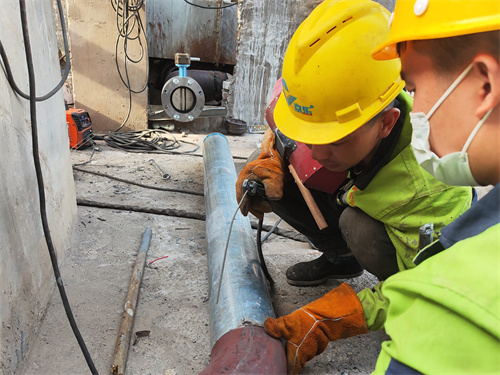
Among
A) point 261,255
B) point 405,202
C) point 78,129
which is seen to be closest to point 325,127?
point 405,202

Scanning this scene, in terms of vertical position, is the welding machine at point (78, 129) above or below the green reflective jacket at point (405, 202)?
below

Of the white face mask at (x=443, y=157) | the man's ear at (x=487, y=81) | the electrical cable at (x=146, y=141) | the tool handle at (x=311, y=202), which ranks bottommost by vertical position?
the electrical cable at (x=146, y=141)

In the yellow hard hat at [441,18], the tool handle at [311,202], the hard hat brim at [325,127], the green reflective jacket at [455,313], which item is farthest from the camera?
the tool handle at [311,202]

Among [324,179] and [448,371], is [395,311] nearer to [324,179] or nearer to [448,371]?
[448,371]

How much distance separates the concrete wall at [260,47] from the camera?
5.77 meters

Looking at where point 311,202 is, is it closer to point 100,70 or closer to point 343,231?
point 343,231

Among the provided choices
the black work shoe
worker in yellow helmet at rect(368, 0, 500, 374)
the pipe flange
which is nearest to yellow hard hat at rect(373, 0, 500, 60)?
worker in yellow helmet at rect(368, 0, 500, 374)

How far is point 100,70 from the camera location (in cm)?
522

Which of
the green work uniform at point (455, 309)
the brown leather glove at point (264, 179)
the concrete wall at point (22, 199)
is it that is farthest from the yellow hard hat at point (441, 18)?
the concrete wall at point (22, 199)

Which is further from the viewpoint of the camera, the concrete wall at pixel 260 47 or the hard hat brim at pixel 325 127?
the concrete wall at pixel 260 47

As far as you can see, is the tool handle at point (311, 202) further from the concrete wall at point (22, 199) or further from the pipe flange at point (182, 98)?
the pipe flange at point (182, 98)

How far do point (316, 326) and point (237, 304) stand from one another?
33 centimetres

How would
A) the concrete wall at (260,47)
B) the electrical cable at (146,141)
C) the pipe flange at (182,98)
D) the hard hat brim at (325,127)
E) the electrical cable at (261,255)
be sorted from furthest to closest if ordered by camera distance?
1. the concrete wall at (260,47)
2. the pipe flange at (182,98)
3. the electrical cable at (146,141)
4. the electrical cable at (261,255)
5. the hard hat brim at (325,127)

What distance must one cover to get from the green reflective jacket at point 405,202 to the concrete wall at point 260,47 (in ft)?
15.5
